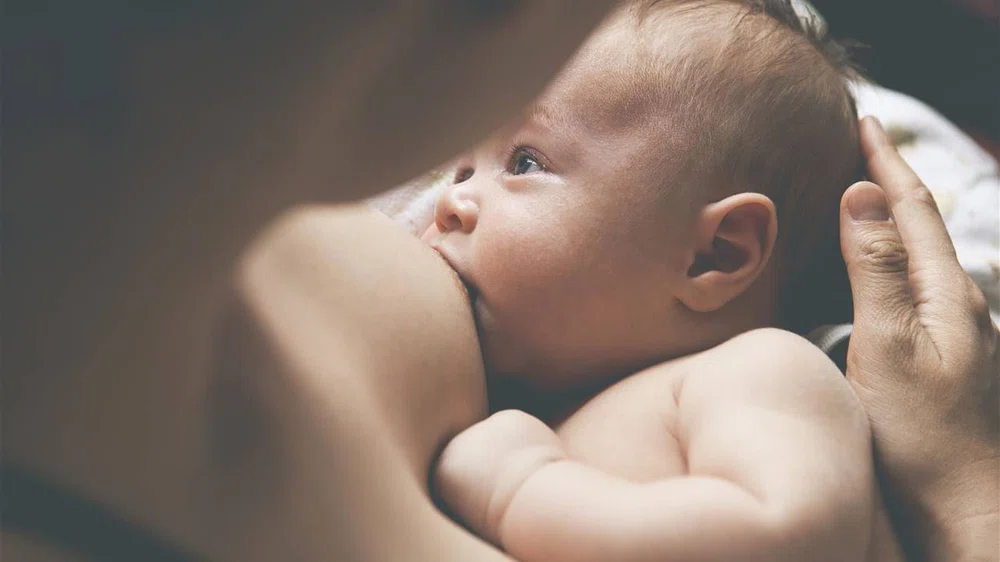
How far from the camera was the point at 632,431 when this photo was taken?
28.5 inches

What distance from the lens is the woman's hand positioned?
77 centimetres

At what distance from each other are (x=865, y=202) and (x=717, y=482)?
397 mm

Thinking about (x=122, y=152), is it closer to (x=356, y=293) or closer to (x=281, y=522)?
(x=281, y=522)

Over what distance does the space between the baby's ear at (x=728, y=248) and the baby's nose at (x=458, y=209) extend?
0.21 metres

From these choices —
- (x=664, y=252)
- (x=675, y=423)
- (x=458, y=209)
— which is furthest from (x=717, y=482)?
(x=458, y=209)

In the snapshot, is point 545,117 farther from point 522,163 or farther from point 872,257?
point 872,257

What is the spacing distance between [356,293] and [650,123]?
354 millimetres

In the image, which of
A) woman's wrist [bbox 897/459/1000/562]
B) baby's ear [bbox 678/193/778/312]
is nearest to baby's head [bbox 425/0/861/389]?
baby's ear [bbox 678/193/778/312]

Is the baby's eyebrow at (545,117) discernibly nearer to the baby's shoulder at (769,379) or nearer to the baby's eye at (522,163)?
the baby's eye at (522,163)

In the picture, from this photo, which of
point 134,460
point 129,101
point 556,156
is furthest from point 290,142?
point 556,156

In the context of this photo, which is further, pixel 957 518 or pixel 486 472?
pixel 957 518

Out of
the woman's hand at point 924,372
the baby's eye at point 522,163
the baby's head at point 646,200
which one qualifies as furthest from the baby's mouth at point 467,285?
the woman's hand at point 924,372

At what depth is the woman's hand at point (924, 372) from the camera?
769 millimetres

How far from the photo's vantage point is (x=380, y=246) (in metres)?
0.72
